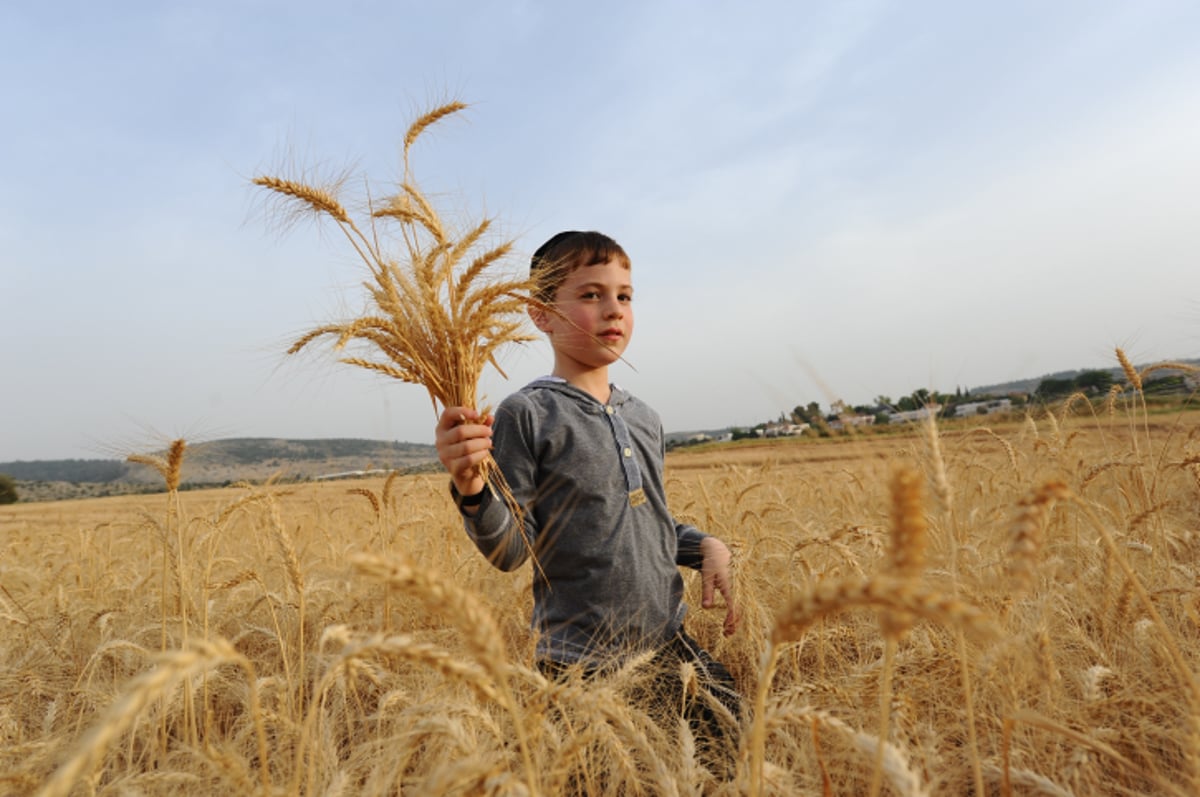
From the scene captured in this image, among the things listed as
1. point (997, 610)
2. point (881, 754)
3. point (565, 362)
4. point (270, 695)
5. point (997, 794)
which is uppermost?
point (565, 362)

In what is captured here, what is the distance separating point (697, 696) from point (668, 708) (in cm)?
10

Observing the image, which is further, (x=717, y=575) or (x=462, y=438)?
(x=717, y=575)

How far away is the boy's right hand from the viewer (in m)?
1.58

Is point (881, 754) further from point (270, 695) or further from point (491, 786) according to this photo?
point (270, 695)

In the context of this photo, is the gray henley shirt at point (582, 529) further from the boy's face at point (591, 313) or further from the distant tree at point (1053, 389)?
the distant tree at point (1053, 389)

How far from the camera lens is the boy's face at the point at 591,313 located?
245cm

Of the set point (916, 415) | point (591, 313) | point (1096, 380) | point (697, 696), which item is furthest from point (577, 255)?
point (1096, 380)

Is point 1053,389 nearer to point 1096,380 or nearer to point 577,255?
point 1096,380

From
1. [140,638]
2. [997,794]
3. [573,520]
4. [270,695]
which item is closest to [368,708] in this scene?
[270,695]

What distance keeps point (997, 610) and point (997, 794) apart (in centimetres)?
45

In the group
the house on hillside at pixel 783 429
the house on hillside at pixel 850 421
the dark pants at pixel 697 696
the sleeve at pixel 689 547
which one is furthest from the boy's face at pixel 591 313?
the house on hillside at pixel 850 421

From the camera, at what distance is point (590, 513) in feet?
7.39

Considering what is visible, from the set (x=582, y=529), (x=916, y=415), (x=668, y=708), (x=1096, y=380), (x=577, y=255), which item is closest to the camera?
(x=916, y=415)

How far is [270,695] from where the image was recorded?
2109mm
